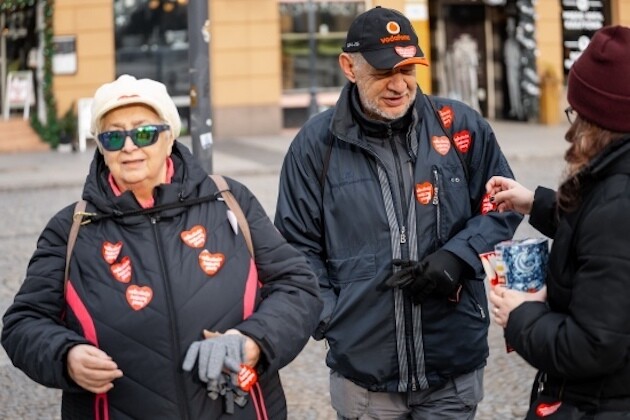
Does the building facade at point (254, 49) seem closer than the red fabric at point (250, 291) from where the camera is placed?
No

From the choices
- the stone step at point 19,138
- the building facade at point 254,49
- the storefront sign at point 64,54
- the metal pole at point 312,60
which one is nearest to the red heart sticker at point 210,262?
the metal pole at point 312,60

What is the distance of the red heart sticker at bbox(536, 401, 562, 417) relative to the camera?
2904 mm

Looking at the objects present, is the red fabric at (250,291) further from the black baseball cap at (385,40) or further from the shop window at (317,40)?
the shop window at (317,40)

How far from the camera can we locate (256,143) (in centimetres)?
2152

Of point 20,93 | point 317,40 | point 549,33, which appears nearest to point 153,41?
point 20,93

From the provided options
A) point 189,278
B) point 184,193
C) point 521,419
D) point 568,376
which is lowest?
point 521,419

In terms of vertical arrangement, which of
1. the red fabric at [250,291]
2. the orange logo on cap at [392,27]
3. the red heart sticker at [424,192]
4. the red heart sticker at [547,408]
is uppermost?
the orange logo on cap at [392,27]

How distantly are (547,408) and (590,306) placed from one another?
36 cm

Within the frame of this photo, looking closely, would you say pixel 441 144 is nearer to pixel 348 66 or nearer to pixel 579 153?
pixel 348 66

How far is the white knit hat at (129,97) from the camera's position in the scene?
10.1ft

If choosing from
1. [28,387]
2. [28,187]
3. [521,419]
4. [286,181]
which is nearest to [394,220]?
[286,181]

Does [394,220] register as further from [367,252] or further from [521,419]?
[521,419]

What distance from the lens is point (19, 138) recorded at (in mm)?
22078

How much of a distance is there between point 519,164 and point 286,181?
1426cm
